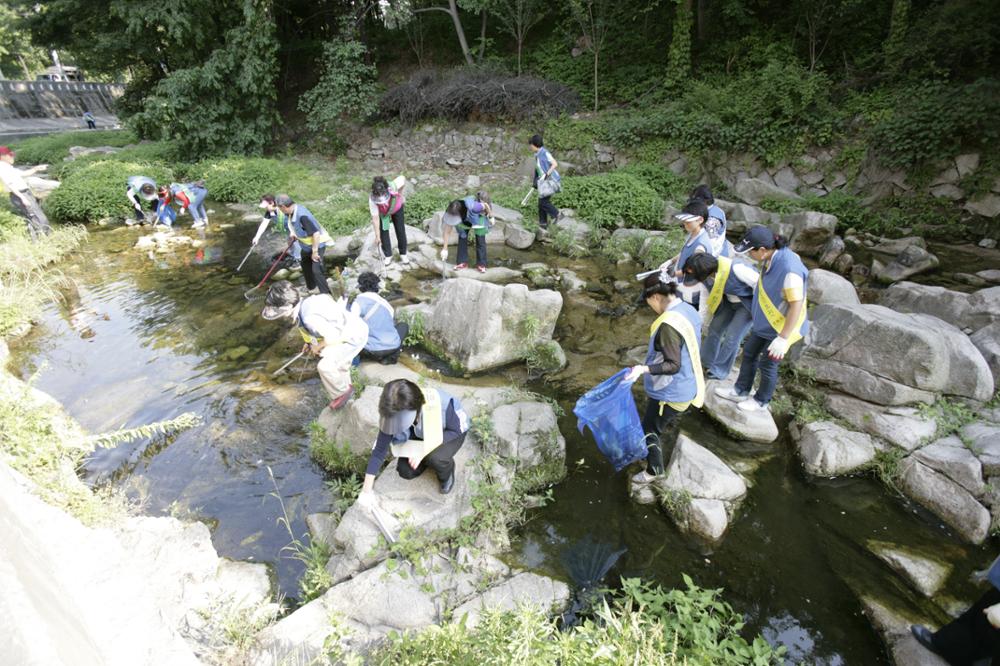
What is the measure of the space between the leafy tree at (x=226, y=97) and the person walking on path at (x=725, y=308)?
16.0 m

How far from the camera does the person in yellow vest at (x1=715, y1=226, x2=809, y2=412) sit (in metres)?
4.36

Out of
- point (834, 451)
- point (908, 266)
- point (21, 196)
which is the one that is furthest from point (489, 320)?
point (21, 196)

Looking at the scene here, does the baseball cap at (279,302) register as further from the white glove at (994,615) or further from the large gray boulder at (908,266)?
the large gray boulder at (908,266)

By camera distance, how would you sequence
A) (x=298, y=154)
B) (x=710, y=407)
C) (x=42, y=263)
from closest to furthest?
(x=710, y=407), (x=42, y=263), (x=298, y=154)

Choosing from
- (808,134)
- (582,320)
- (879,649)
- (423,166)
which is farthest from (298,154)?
(879,649)

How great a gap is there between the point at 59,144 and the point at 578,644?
92.8 feet

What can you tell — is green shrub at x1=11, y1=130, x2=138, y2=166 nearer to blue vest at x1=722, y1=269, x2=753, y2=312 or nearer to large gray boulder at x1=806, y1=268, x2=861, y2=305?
blue vest at x1=722, y1=269, x2=753, y2=312

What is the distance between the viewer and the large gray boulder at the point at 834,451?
4.74 m

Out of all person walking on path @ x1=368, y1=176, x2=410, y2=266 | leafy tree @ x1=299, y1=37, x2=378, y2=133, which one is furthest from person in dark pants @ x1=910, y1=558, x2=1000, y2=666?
leafy tree @ x1=299, y1=37, x2=378, y2=133

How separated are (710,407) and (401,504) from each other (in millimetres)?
3516

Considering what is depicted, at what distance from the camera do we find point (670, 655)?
278 cm

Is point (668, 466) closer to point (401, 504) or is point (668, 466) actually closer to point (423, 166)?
point (401, 504)

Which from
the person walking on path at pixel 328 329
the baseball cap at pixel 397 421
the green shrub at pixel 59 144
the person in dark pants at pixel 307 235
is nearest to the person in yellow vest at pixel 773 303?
the baseball cap at pixel 397 421

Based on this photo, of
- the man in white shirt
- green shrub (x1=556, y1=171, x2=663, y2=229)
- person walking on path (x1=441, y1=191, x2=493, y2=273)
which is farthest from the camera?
green shrub (x1=556, y1=171, x2=663, y2=229)
